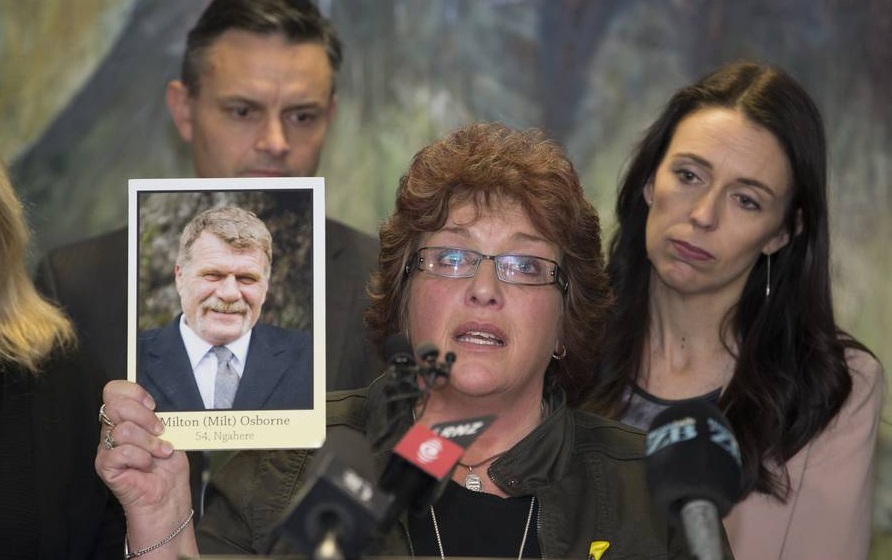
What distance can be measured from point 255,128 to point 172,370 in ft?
6.35

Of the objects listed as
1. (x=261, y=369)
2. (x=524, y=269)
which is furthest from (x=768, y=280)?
(x=261, y=369)

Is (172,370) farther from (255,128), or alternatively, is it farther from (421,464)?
(255,128)

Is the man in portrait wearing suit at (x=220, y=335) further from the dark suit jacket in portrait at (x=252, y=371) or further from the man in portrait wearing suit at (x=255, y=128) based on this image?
the man in portrait wearing suit at (x=255, y=128)

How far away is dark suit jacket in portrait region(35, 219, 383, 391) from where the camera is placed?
402 cm

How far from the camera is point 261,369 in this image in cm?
252

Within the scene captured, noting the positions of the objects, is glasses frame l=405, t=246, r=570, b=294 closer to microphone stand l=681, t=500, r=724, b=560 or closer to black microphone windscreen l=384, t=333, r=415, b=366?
black microphone windscreen l=384, t=333, r=415, b=366

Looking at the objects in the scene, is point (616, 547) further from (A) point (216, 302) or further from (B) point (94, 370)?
(B) point (94, 370)

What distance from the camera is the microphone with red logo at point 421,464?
1873 millimetres

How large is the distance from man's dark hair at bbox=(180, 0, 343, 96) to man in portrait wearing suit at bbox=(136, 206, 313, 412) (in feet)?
6.52

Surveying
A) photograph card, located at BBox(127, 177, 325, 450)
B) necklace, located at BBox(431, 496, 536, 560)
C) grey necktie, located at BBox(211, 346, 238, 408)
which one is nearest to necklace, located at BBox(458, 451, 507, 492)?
necklace, located at BBox(431, 496, 536, 560)

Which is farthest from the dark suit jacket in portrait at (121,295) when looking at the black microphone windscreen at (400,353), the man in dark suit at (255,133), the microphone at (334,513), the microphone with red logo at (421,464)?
the microphone at (334,513)

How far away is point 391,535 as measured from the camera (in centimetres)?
257

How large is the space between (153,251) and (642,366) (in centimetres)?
169

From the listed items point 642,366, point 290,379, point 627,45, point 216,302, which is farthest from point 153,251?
point 627,45
